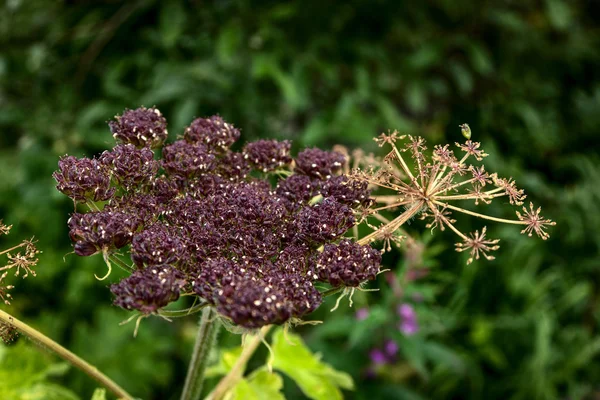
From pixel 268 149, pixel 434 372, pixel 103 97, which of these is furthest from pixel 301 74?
pixel 268 149

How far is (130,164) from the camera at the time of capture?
64.7 inches

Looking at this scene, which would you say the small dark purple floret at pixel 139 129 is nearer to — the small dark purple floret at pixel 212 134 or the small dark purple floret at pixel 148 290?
the small dark purple floret at pixel 212 134

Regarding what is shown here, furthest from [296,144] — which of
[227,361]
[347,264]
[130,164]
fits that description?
[347,264]

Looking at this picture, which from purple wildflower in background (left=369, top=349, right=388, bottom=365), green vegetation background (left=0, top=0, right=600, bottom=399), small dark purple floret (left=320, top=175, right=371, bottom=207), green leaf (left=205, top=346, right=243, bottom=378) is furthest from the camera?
green vegetation background (left=0, top=0, right=600, bottom=399)

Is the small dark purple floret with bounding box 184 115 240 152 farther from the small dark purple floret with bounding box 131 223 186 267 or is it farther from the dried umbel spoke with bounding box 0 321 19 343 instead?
the dried umbel spoke with bounding box 0 321 19 343

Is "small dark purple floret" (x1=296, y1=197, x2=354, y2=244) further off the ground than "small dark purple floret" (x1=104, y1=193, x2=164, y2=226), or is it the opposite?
"small dark purple floret" (x1=296, y1=197, x2=354, y2=244)

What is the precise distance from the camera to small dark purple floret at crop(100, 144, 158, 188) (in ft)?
5.39

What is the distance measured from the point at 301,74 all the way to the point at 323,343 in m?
1.75

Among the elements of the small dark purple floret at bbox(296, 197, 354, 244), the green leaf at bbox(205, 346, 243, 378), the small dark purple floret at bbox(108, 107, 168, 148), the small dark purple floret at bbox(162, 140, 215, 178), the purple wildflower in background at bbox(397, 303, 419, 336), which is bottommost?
the green leaf at bbox(205, 346, 243, 378)

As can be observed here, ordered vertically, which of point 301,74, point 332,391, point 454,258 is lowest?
point 332,391

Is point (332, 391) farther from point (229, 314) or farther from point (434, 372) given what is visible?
point (434, 372)

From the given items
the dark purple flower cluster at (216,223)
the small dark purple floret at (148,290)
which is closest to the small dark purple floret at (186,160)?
the dark purple flower cluster at (216,223)

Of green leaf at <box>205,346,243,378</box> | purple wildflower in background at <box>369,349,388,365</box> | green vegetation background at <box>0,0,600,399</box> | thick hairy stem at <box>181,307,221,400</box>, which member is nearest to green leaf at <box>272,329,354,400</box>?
green leaf at <box>205,346,243,378</box>

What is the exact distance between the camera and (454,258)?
4.49 m
